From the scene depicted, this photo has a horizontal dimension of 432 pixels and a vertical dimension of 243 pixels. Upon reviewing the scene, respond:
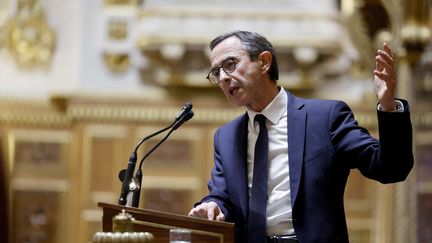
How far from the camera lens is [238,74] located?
141 inches

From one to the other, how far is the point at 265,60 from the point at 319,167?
44 cm

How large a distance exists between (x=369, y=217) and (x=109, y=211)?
18.0 feet

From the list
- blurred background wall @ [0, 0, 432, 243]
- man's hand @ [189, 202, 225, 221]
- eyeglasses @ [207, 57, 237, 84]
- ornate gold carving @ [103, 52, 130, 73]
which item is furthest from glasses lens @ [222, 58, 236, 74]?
ornate gold carving @ [103, 52, 130, 73]

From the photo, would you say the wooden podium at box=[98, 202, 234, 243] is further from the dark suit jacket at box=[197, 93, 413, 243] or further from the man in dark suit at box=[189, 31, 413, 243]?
the dark suit jacket at box=[197, 93, 413, 243]

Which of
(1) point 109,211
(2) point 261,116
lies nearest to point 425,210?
(2) point 261,116

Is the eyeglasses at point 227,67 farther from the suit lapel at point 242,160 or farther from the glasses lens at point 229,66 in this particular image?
the suit lapel at point 242,160

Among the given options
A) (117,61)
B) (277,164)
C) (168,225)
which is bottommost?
(168,225)

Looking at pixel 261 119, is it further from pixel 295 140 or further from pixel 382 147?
pixel 382 147

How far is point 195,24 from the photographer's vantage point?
28.3 feet

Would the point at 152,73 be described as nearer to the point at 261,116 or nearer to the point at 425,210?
the point at 425,210

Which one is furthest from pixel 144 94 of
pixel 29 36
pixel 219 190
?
pixel 219 190

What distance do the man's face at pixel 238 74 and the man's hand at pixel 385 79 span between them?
1.76ft

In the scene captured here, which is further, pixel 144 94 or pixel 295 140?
pixel 144 94

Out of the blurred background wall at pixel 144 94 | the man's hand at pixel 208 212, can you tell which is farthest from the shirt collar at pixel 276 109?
the blurred background wall at pixel 144 94
